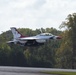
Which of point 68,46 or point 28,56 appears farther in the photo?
point 28,56

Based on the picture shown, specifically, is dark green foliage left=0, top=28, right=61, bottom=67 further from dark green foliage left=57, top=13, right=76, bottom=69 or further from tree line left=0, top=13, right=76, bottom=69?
dark green foliage left=57, top=13, right=76, bottom=69

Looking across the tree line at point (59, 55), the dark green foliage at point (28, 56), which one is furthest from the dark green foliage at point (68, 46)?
the dark green foliage at point (28, 56)

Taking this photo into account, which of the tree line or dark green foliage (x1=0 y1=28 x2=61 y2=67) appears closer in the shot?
the tree line

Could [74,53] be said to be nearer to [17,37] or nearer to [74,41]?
[74,41]

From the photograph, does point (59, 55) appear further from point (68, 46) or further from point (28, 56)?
point (28, 56)

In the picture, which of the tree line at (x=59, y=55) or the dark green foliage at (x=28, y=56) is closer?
the tree line at (x=59, y=55)

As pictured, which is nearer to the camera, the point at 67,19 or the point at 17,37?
the point at 17,37

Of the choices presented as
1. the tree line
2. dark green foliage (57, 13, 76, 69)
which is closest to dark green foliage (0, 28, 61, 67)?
the tree line

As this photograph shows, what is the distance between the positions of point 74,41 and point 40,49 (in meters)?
24.5

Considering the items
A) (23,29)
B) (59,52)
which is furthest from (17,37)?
(23,29)

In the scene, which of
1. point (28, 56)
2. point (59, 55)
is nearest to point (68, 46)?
point (59, 55)

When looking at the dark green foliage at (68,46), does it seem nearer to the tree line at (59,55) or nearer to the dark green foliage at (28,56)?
the tree line at (59,55)

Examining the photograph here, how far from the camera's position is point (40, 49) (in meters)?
137

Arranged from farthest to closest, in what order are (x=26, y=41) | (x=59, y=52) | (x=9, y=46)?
(x=9, y=46) < (x=59, y=52) < (x=26, y=41)
